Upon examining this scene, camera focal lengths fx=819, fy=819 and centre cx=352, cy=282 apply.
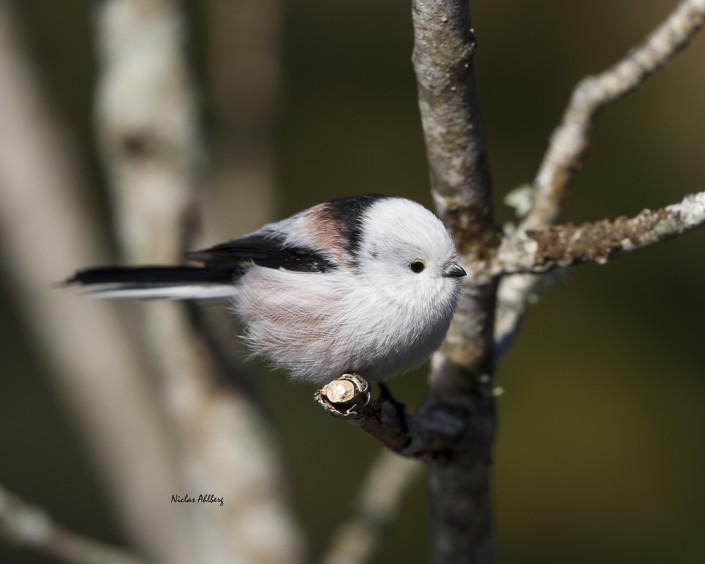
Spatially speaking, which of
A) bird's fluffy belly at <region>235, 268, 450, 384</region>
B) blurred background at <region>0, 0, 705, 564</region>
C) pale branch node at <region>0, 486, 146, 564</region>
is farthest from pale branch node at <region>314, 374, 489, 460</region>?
blurred background at <region>0, 0, 705, 564</region>

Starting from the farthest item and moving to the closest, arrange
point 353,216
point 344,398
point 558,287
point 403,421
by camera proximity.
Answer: point 558,287
point 353,216
point 403,421
point 344,398

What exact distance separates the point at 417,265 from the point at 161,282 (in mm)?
684

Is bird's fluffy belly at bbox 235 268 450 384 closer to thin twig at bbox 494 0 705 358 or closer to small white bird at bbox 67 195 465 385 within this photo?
small white bird at bbox 67 195 465 385

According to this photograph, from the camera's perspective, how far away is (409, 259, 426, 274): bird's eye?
1703 millimetres

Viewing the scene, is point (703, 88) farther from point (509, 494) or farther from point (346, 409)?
point (346, 409)

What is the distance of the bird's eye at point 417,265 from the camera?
1.70m

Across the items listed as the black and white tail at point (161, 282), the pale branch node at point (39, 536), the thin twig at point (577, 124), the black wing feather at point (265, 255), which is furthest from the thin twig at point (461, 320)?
the pale branch node at point (39, 536)

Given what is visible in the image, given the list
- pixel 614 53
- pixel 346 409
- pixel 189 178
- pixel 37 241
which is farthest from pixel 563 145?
pixel 37 241

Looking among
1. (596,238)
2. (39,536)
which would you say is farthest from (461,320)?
(39,536)

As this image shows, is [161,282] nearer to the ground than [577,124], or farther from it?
nearer to the ground

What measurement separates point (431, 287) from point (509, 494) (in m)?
1.75

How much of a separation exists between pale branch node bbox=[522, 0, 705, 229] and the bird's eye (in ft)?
0.74

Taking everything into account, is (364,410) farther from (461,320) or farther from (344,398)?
(461,320)

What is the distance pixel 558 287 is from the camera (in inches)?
119
